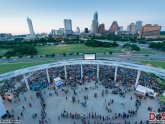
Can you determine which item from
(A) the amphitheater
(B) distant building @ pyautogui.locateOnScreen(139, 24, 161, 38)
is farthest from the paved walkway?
(B) distant building @ pyautogui.locateOnScreen(139, 24, 161, 38)

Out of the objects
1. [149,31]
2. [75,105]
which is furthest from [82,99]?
[149,31]

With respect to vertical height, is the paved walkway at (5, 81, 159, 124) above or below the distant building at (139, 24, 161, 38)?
below

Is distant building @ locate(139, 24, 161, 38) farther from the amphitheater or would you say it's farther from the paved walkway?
the paved walkway

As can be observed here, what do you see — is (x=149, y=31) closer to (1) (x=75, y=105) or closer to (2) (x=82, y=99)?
(2) (x=82, y=99)

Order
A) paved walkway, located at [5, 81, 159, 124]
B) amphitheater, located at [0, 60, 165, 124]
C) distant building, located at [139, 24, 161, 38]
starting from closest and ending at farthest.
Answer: paved walkway, located at [5, 81, 159, 124], amphitheater, located at [0, 60, 165, 124], distant building, located at [139, 24, 161, 38]

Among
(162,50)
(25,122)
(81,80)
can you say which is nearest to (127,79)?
(81,80)

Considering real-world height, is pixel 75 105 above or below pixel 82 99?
below

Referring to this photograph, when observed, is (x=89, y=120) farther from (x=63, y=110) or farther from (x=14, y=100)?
(x=14, y=100)

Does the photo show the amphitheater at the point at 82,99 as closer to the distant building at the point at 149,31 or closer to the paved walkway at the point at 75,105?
the paved walkway at the point at 75,105

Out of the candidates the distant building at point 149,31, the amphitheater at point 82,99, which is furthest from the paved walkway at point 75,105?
the distant building at point 149,31
